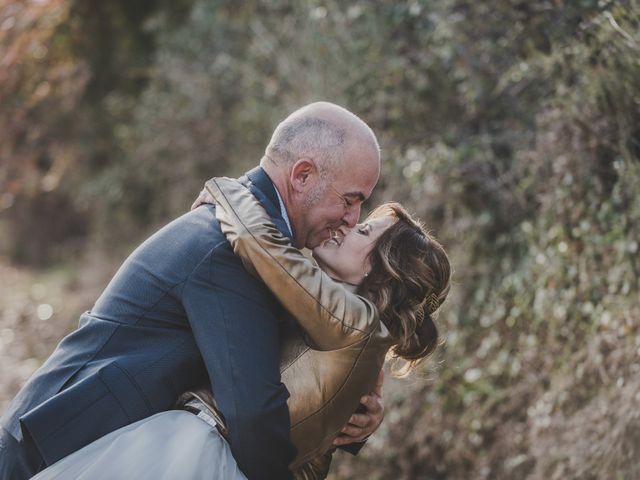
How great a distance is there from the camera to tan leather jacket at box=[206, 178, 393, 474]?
2670mm

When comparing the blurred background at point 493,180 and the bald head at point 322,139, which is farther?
the blurred background at point 493,180

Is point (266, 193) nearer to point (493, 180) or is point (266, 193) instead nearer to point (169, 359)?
point (169, 359)

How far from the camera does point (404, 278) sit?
10.7ft

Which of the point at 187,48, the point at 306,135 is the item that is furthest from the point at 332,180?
the point at 187,48

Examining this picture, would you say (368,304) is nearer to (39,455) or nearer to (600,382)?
(39,455)

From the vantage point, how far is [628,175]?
4.29 meters

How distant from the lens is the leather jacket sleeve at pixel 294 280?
2652 millimetres

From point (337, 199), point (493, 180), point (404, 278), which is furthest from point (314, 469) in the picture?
point (493, 180)

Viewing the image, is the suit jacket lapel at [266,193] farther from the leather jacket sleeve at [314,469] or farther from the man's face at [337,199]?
the leather jacket sleeve at [314,469]

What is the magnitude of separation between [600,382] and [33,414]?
3.20 meters

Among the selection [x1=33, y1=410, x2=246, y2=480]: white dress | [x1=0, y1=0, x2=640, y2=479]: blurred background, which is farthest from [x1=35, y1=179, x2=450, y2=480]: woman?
[x1=0, y1=0, x2=640, y2=479]: blurred background

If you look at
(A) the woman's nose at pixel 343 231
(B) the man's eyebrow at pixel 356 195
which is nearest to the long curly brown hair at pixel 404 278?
(A) the woman's nose at pixel 343 231

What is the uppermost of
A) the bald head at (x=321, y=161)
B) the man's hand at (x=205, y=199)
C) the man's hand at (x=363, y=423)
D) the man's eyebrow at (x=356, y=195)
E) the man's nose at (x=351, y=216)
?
the man's hand at (x=205, y=199)

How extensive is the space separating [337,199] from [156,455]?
1133 millimetres
